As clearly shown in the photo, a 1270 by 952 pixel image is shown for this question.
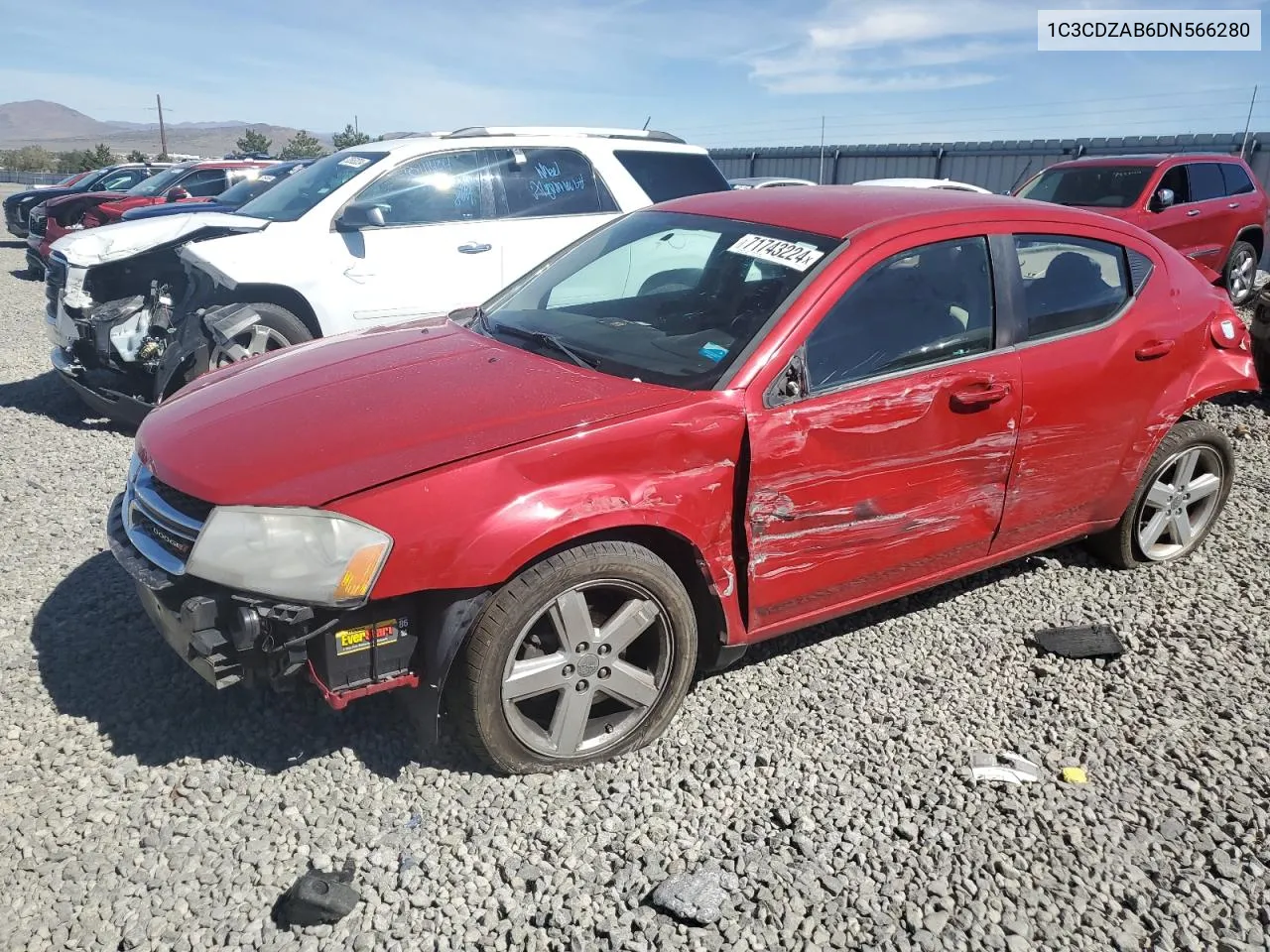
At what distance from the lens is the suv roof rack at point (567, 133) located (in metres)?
6.69

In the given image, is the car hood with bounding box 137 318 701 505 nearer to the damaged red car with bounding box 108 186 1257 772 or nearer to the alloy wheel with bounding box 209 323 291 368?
the damaged red car with bounding box 108 186 1257 772

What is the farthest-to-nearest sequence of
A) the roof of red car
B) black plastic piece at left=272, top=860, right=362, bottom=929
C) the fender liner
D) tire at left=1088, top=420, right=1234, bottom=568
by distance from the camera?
tire at left=1088, top=420, right=1234, bottom=568
the roof of red car
the fender liner
black plastic piece at left=272, top=860, right=362, bottom=929

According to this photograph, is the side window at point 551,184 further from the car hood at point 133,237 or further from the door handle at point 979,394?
the door handle at point 979,394

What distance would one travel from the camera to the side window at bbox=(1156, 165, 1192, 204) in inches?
435

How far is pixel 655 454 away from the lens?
2.82 m

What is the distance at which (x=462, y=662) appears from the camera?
2691 millimetres

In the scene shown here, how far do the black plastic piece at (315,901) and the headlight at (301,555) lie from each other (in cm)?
73

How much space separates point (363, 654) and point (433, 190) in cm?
470

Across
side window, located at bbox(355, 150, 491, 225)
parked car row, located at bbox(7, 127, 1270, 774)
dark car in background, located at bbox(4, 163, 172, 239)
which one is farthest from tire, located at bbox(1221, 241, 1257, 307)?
dark car in background, located at bbox(4, 163, 172, 239)

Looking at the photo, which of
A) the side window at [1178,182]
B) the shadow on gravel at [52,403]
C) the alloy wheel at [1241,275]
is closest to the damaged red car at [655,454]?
the shadow on gravel at [52,403]

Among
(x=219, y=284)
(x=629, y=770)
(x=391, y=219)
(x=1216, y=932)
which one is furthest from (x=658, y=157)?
(x=1216, y=932)

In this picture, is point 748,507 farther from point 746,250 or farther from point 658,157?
point 658,157

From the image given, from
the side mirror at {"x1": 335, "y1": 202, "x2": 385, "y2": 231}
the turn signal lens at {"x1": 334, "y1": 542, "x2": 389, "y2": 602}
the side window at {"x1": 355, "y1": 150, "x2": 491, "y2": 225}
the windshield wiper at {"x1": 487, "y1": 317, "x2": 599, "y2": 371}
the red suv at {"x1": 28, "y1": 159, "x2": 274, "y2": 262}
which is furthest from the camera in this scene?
the red suv at {"x1": 28, "y1": 159, "x2": 274, "y2": 262}

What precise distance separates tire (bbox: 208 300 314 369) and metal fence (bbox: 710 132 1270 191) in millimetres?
12911
